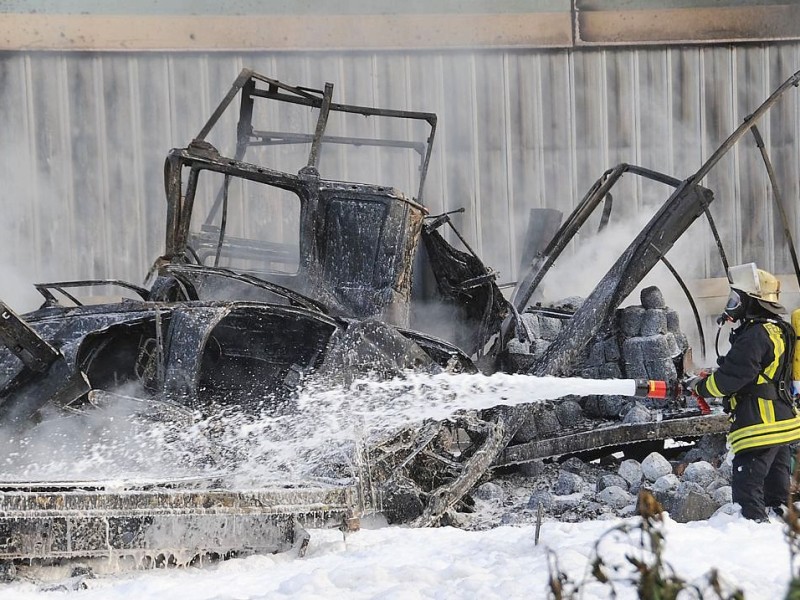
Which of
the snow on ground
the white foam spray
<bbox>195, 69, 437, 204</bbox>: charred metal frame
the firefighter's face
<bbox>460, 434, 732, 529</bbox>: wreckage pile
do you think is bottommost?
<bbox>460, 434, 732, 529</bbox>: wreckage pile

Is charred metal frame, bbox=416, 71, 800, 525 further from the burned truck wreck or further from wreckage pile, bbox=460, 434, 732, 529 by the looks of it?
wreckage pile, bbox=460, 434, 732, 529

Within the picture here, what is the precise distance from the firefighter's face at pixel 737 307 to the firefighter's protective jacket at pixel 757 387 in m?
0.08

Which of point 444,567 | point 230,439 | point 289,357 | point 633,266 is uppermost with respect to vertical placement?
point 633,266

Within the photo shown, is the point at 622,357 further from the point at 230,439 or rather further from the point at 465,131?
the point at 465,131

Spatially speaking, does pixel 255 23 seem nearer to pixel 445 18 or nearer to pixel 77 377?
pixel 445 18

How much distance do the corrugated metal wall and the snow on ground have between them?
8.28 meters

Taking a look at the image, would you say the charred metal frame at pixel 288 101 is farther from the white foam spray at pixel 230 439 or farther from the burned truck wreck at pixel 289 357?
the white foam spray at pixel 230 439

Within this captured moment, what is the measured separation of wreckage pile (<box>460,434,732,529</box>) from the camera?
5.35 m

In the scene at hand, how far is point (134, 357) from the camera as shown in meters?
5.70

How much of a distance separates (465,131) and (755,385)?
27.1ft

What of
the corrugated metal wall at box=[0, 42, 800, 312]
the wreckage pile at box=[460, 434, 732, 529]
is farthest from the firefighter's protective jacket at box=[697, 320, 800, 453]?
the corrugated metal wall at box=[0, 42, 800, 312]

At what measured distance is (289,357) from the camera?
19.8ft

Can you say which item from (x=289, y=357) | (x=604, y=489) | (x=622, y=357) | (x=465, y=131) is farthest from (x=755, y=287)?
(x=465, y=131)

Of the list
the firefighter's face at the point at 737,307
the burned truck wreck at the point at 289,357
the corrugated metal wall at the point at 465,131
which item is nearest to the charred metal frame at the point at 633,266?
the burned truck wreck at the point at 289,357
